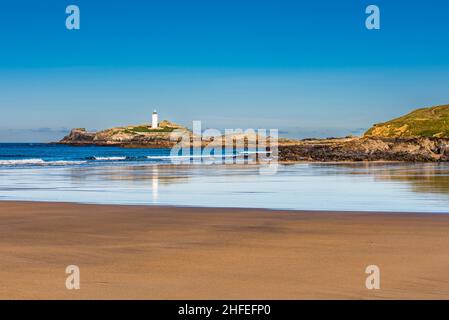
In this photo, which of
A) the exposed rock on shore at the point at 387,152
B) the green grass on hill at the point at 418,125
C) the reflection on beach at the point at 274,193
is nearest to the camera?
the reflection on beach at the point at 274,193

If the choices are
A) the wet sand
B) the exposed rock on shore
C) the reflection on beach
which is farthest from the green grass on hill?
the wet sand

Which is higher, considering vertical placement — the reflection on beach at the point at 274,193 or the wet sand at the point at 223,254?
the reflection on beach at the point at 274,193

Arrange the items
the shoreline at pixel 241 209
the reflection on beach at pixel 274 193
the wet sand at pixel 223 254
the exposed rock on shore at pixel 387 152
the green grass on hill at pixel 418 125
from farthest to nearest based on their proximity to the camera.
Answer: the green grass on hill at pixel 418 125, the exposed rock on shore at pixel 387 152, the reflection on beach at pixel 274 193, the shoreline at pixel 241 209, the wet sand at pixel 223 254

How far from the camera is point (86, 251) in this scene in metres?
10.1

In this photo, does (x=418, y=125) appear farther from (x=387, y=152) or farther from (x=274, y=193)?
(x=274, y=193)

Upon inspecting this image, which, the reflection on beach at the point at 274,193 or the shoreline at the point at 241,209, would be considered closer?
the shoreline at the point at 241,209

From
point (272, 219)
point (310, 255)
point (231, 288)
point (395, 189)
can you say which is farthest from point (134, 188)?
point (231, 288)

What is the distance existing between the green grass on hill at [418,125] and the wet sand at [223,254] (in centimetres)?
8523

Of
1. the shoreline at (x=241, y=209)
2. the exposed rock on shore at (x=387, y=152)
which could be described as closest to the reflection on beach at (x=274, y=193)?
the shoreline at (x=241, y=209)

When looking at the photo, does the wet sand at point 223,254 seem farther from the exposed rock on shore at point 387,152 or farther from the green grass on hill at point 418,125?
the green grass on hill at point 418,125

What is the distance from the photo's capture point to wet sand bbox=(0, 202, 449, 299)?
7559 millimetres

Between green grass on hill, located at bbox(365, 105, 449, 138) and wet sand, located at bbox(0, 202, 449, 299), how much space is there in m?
85.2

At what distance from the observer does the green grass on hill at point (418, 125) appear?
100750mm

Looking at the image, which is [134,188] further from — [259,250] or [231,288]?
[231,288]
